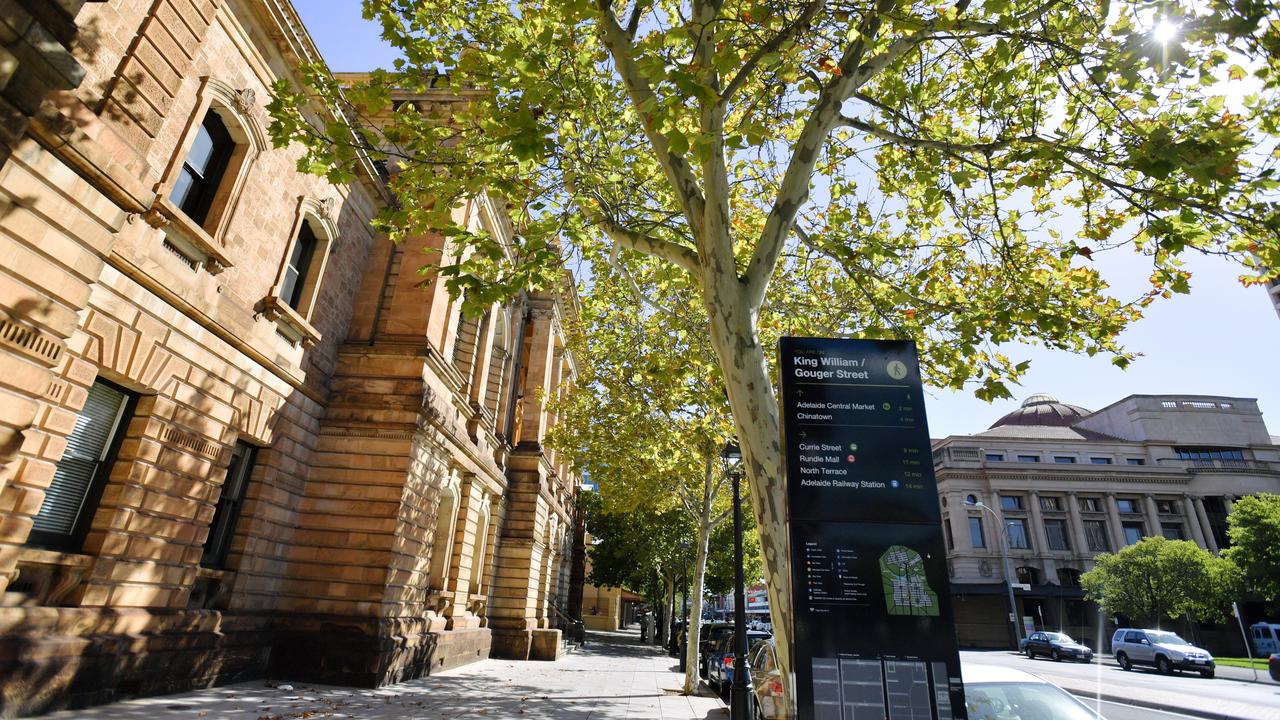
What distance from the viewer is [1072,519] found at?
5825 cm

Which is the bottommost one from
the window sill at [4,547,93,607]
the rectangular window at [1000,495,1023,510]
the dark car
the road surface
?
the road surface

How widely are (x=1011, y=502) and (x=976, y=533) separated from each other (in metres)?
4.97

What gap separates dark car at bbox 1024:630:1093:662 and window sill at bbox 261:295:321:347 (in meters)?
41.5

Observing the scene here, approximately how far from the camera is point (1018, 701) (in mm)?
5410

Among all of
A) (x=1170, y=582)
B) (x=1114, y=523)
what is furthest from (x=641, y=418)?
(x=1114, y=523)

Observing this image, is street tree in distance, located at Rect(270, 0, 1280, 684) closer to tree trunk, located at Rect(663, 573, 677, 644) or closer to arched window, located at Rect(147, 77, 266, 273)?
arched window, located at Rect(147, 77, 266, 273)

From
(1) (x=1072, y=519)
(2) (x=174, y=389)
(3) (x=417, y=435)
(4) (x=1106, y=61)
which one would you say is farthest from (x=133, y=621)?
(1) (x=1072, y=519)

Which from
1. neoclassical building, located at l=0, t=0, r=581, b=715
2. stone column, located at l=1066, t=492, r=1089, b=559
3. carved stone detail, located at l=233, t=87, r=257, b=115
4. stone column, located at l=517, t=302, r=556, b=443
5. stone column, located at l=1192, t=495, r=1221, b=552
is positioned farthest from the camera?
stone column, located at l=1066, t=492, r=1089, b=559

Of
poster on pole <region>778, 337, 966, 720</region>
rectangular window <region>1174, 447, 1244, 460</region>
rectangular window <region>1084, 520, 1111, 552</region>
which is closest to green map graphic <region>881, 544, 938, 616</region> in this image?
poster on pole <region>778, 337, 966, 720</region>

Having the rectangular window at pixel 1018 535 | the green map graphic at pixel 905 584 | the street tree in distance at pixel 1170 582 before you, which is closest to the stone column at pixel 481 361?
the green map graphic at pixel 905 584

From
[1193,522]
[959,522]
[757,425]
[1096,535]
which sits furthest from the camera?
[1096,535]

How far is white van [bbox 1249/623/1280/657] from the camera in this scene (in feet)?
124

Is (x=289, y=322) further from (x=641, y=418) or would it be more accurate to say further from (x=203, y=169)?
(x=641, y=418)

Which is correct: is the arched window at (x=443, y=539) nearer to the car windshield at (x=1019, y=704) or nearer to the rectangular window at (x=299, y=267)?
the rectangular window at (x=299, y=267)
